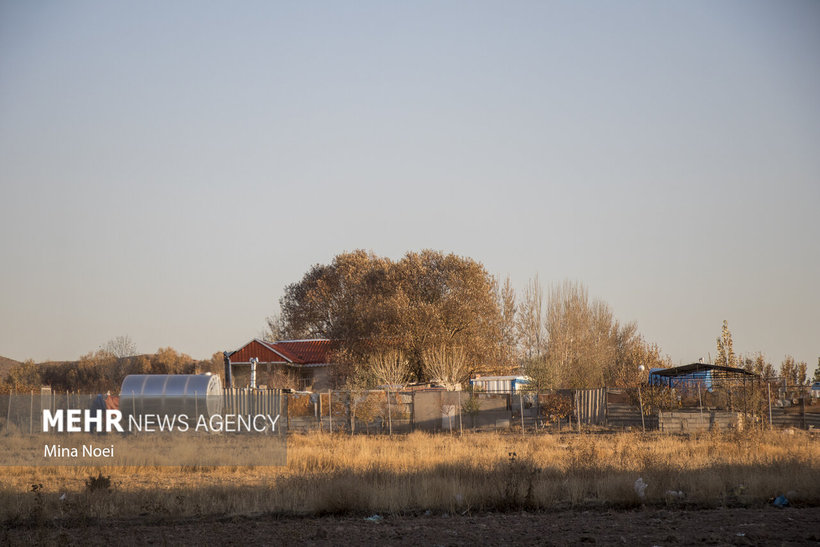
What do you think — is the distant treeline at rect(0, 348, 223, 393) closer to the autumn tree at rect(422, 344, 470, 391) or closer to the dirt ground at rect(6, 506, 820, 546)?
the autumn tree at rect(422, 344, 470, 391)

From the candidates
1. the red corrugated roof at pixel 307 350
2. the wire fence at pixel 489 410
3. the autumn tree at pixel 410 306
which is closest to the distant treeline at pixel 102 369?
the red corrugated roof at pixel 307 350

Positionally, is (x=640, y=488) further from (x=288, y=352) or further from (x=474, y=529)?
(x=288, y=352)

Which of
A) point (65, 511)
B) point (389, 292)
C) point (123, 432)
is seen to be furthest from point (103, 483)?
point (389, 292)

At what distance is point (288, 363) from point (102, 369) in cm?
1935

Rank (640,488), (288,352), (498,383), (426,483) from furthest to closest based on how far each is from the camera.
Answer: (288,352), (498,383), (426,483), (640,488)

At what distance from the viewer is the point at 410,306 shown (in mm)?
51969

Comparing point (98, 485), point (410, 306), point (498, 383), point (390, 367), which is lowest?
point (98, 485)

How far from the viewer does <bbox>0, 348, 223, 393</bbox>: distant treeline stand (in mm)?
60594

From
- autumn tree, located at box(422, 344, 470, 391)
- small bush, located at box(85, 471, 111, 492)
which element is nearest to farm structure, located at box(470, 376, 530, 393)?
autumn tree, located at box(422, 344, 470, 391)

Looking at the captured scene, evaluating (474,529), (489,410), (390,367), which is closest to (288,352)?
(390,367)

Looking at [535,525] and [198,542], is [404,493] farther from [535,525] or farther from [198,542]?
[198,542]

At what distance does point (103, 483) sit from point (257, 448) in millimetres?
8291

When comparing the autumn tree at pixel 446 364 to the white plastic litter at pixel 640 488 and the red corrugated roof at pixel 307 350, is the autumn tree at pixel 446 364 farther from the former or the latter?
the white plastic litter at pixel 640 488

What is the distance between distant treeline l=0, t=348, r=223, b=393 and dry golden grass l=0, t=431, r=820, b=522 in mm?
43464
